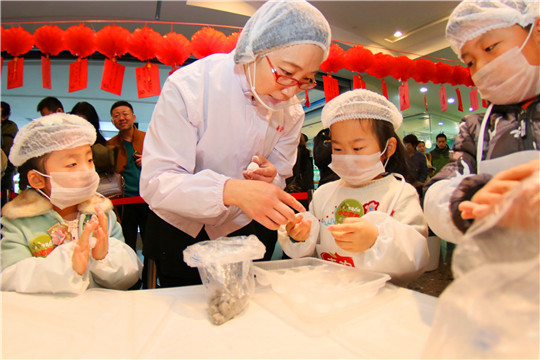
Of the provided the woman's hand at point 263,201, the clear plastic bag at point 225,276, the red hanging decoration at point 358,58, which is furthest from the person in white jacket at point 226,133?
the red hanging decoration at point 358,58

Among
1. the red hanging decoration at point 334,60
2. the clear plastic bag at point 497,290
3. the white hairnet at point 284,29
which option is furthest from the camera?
the red hanging decoration at point 334,60

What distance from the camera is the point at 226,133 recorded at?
1.07 metres

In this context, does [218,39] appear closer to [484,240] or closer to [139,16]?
[139,16]

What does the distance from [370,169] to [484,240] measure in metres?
0.75

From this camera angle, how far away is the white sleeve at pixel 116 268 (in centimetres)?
98

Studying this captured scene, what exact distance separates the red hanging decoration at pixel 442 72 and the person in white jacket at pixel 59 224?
4480 millimetres

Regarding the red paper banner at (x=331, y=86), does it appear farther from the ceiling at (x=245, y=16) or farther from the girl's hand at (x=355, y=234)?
the girl's hand at (x=355, y=234)

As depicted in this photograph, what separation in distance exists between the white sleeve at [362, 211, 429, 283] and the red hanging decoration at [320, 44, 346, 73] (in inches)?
124

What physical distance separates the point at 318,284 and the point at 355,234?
18cm

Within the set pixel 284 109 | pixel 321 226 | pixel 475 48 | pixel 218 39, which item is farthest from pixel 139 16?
pixel 475 48

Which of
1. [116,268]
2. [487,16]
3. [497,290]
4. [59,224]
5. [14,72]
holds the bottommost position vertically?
[116,268]

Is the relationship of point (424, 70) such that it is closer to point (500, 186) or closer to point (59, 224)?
point (500, 186)

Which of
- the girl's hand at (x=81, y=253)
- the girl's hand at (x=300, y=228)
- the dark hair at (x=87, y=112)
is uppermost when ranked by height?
the dark hair at (x=87, y=112)

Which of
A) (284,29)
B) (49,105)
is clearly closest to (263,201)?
(284,29)
